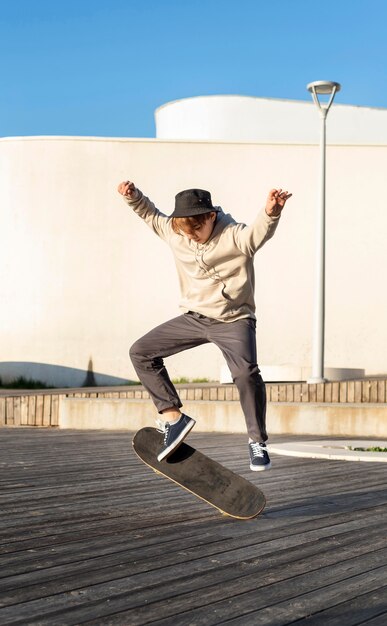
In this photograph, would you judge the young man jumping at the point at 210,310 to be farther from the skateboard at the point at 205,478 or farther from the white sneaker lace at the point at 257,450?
the skateboard at the point at 205,478

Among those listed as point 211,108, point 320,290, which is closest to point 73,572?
point 320,290

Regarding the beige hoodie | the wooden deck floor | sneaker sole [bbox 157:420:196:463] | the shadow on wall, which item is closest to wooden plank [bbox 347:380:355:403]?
the wooden deck floor

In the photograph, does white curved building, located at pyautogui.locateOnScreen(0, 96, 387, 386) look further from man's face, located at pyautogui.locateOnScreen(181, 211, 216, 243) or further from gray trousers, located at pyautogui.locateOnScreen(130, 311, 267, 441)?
man's face, located at pyautogui.locateOnScreen(181, 211, 216, 243)

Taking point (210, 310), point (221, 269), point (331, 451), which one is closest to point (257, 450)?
point (210, 310)

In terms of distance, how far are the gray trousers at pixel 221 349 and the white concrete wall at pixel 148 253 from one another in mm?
15484

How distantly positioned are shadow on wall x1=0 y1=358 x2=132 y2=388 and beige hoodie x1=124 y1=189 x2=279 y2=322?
16.1 meters

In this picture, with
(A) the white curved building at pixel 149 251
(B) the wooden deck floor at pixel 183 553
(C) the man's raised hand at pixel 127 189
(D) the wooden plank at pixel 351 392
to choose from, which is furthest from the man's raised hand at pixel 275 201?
(A) the white curved building at pixel 149 251

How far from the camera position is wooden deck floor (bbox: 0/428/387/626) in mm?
2924

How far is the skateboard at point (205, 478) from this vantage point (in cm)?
481

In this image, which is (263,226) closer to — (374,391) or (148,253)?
(374,391)

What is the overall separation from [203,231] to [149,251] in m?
16.3

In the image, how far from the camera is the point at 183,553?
3846 mm

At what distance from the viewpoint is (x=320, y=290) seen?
14.4 meters

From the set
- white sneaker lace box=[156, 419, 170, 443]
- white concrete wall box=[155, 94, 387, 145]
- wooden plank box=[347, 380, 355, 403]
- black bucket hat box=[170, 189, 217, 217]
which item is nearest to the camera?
black bucket hat box=[170, 189, 217, 217]
